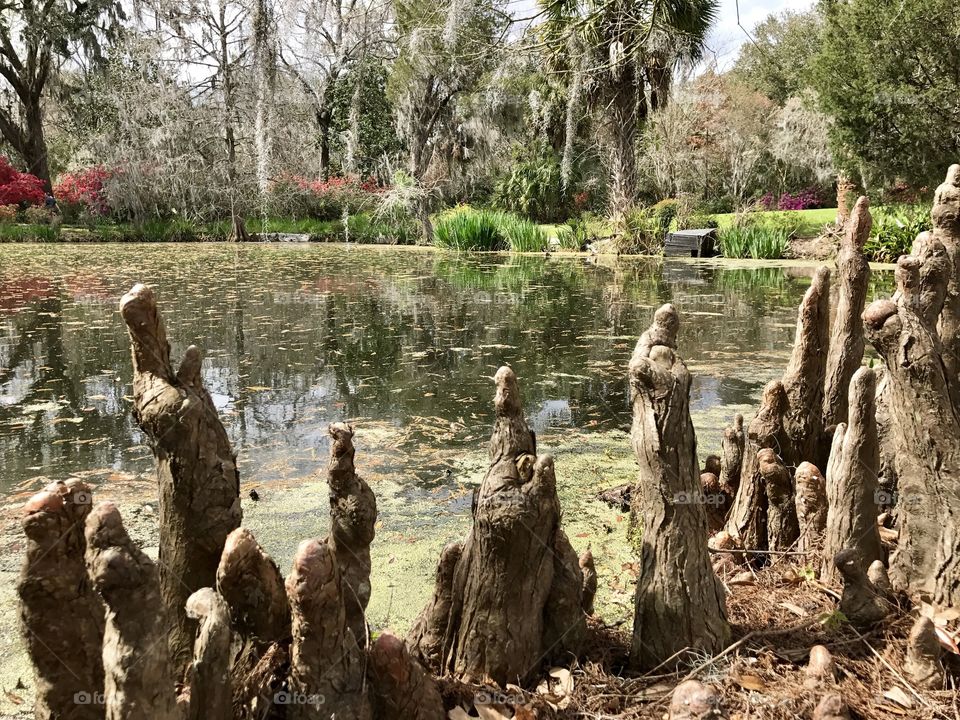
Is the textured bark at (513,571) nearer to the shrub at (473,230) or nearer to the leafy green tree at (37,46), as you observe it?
the shrub at (473,230)

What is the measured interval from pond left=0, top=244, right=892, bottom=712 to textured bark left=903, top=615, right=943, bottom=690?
903 millimetres

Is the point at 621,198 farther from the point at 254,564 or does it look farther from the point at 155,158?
the point at 254,564

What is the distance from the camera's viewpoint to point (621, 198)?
18297mm

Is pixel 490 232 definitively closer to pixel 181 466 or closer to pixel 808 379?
pixel 808 379

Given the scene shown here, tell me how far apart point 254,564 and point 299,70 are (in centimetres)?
2912

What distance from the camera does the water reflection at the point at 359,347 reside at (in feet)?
15.6

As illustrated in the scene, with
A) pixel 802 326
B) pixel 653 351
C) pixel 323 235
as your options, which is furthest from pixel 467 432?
pixel 323 235

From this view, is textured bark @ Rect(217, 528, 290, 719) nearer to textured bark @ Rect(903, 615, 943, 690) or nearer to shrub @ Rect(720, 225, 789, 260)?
textured bark @ Rect(903, 615, 943, 690)

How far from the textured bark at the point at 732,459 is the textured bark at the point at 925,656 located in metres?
1.25

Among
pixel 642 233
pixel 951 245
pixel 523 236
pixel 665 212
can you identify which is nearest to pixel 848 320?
pixel 951 245

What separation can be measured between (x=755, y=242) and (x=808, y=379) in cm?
1467

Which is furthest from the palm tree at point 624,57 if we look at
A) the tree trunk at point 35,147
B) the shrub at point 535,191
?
the tree trunk at point 35,147

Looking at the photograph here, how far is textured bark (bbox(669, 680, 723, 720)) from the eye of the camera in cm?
153

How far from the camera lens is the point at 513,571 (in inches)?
75.0
